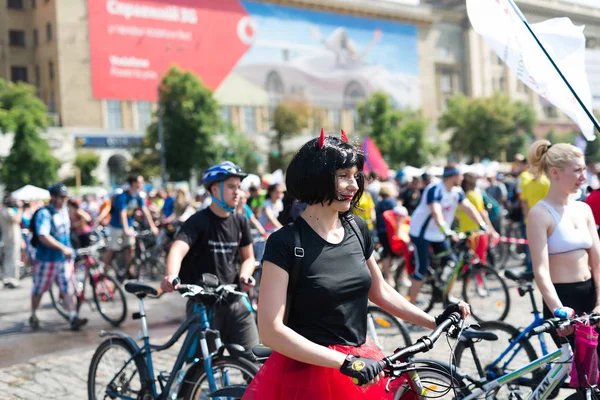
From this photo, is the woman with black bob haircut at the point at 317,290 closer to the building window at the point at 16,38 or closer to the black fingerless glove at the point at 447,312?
the black fingerless glove at the point at 447,312

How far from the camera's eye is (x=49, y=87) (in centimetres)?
5534

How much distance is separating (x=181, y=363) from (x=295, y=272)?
6.32 feet

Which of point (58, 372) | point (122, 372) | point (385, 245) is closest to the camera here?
point (122, 372)

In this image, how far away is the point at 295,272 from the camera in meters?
2.58

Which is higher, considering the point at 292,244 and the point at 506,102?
the point at 506,102

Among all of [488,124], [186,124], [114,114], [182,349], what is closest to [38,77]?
[114,114]

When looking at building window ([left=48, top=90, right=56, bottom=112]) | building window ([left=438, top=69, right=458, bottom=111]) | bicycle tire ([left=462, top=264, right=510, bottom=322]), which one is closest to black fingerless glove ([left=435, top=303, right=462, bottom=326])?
bicycle tire ([left=462, top=264, right=510, bottom=322])

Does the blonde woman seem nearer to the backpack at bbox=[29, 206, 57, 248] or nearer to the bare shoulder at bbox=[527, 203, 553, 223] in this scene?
the bare shoulder at bbox=[527, 203, 553, 223]

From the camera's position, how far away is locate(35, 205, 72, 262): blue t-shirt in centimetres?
851

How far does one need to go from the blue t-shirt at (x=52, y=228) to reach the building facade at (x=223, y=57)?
135ft

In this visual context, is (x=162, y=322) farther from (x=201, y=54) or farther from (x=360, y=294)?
(x=201, y=54)

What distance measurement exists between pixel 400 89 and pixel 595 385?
244 ft

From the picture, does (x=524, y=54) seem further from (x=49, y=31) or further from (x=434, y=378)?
(x=49, y=31)

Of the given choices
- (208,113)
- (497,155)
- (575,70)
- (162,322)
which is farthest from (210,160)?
(575,70)
